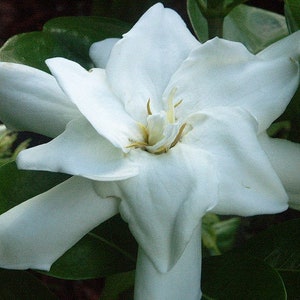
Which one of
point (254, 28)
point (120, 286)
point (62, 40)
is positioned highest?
point (62, 40)

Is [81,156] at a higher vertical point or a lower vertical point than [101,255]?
higher

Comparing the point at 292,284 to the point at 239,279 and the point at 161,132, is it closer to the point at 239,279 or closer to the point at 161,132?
the point at 239,279

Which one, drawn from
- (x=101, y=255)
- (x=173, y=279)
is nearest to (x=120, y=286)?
(x=101, y=255)

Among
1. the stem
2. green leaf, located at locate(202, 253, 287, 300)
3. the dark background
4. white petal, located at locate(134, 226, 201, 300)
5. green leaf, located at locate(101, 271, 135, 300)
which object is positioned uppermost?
the stem

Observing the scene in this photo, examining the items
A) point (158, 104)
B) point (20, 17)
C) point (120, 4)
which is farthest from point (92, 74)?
point (20, 17)

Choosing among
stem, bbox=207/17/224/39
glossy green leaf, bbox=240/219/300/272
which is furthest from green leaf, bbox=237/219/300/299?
stem, bbox=207/17/224/39

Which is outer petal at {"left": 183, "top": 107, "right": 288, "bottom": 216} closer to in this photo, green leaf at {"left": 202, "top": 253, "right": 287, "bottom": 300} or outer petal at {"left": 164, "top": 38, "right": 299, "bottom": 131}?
outer petal at {"left": 164, "top": 38, "right": 299, "bottom": 131}
